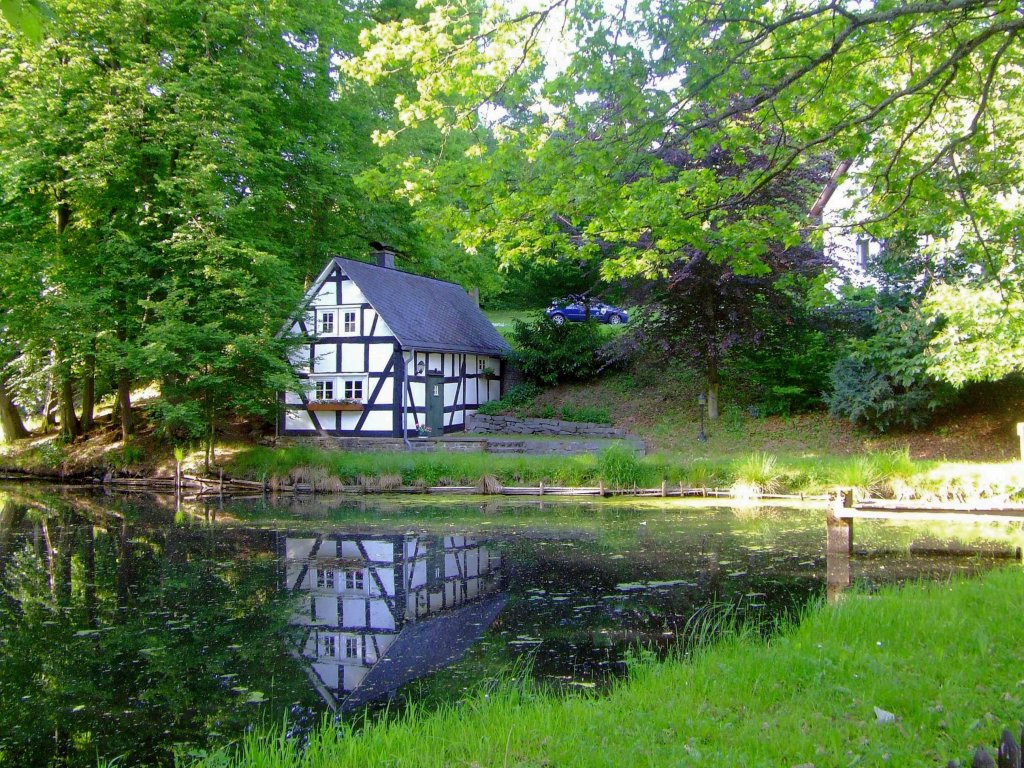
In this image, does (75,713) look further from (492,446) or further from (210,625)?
(492,446)

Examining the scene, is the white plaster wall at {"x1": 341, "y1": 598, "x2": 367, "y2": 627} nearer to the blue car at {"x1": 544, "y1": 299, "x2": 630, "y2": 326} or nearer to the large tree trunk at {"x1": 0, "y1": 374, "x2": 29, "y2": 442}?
the blue car at {"x1": 544, "y1": 299, "x2": 630, "y2": 326}

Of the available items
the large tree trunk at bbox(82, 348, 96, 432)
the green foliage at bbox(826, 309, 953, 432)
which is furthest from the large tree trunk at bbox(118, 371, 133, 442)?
the green foliage at bbox(826, 309, 953, 432)

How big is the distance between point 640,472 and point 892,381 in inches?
256

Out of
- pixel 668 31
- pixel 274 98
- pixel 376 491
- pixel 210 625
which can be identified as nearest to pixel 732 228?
pixel 668 31

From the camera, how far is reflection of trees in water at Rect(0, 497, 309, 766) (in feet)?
18.4

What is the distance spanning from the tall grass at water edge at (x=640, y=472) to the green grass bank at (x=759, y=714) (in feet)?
26.0

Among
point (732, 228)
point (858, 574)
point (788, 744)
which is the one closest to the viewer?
point (788, 744)

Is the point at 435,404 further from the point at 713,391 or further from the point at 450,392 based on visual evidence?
the point at 713,391

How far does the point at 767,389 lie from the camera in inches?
865

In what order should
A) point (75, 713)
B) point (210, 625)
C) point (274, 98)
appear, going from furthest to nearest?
point (274, 98)
point (210, 625)
point (75, 713)

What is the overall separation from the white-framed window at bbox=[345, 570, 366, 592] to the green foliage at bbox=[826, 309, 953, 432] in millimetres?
11592

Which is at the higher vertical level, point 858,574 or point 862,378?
point 862,378

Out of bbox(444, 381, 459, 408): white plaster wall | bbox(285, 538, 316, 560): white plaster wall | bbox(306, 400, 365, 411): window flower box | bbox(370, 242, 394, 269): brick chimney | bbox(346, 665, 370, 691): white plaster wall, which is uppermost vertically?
bbox(370, 242, 394, 269): brick chimney

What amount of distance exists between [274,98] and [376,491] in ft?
34.7
